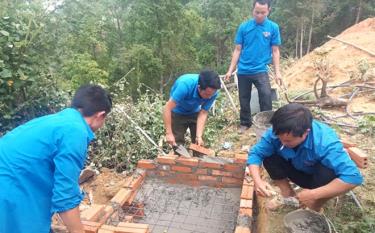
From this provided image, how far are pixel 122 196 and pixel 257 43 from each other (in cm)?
284

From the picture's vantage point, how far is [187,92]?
389cm

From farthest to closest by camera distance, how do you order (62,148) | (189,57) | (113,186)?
(189,57) < (113,186) < (62,148)

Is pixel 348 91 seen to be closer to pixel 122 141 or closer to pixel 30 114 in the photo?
pixel 122 141

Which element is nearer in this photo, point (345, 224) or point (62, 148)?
point (62, 148)

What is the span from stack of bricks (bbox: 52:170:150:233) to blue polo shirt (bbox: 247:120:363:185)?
3.53 feet

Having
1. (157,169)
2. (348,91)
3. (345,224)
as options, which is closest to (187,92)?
(157,169)

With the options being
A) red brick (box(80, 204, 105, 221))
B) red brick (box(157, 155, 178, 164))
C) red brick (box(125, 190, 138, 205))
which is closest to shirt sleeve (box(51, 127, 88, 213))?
red brick (box(80, 204, 105, 221))

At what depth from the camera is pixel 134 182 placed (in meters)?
3.54

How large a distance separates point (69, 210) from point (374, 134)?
14.5 ft

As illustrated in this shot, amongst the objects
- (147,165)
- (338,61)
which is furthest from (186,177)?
(338,61)

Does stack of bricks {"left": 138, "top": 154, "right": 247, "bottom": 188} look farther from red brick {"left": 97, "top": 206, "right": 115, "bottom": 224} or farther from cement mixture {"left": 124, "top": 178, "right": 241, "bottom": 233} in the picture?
red brick {"left": 97, "top": 206, "right": 115, "bottom": 224}

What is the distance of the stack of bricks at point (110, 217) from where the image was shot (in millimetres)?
2654

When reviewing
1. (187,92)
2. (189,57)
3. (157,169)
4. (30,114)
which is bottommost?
(189,57)

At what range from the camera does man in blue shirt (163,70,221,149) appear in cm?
348
